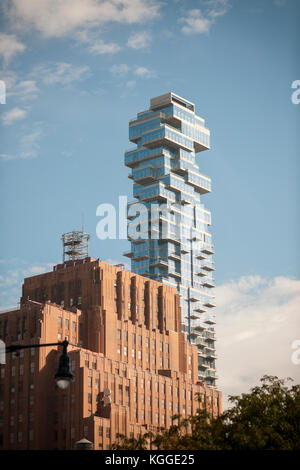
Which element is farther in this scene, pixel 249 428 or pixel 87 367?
pixel 87 367

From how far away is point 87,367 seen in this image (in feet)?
549

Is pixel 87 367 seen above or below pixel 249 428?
above

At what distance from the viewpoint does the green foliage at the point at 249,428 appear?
86.7m

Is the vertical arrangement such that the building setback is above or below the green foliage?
above

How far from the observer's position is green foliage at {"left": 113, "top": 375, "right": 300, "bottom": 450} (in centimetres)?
8669

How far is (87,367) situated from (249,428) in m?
77.9

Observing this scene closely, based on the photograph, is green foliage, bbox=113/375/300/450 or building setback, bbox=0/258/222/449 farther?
building setback, bbox=0/258/222/449

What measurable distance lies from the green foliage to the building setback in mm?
48467

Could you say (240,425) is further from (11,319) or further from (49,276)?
(49,276)

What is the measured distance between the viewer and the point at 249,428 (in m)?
92.6

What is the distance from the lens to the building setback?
6437 inches

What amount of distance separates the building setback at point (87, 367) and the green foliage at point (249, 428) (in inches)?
1908
